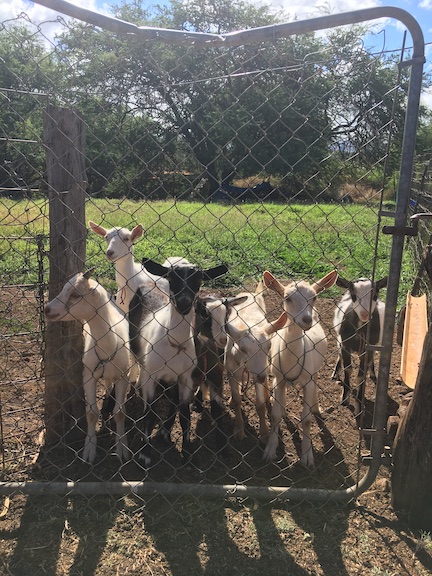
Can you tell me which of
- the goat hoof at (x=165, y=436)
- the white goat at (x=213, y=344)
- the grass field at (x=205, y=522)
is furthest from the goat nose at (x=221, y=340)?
the goat hoof at (x=165, y=436)

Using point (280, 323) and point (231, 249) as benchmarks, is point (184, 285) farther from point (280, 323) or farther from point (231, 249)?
point (231, 249)

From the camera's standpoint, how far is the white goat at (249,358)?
3688 mm

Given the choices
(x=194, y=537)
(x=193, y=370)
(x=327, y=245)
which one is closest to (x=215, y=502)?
(x=194, y=537)

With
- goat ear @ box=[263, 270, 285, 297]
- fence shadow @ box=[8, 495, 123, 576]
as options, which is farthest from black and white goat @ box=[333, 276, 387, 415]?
fence shadow @ box=[8, 495, 123, 576]

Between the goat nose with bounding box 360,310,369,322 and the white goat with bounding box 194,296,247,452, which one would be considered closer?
the white goat with bounding box 194,296,247,452

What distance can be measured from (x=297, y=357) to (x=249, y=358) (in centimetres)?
37

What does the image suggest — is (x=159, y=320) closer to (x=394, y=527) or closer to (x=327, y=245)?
(x=394, y=527)

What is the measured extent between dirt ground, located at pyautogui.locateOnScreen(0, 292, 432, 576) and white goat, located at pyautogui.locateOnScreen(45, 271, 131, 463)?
17 centimetres

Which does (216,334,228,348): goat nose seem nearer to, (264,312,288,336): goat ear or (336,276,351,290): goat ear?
(264,312,288,336): goat ear

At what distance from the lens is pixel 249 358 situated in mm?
3695

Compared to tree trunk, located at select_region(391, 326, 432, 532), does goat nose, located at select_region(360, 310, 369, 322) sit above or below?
above

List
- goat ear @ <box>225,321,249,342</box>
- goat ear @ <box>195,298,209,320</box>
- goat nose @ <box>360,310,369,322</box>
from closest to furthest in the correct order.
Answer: goat ear @ <box>225,321,249,342</box>
goat ear @ <box>195,298,209,320</box>
goat nose @ <box>360,310,369,322</box>

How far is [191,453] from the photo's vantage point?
3547 mm

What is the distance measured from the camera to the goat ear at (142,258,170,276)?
11.0 feet
